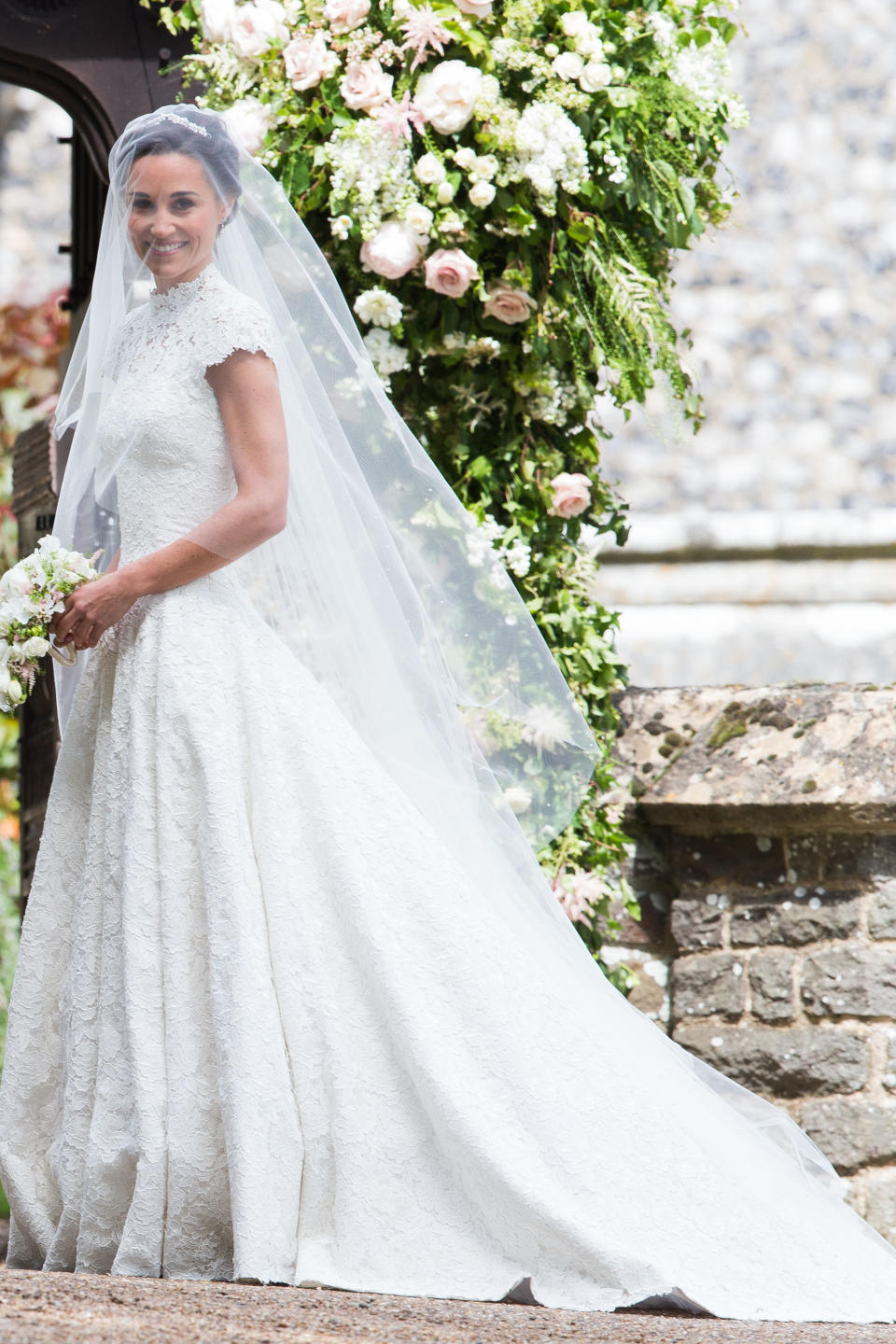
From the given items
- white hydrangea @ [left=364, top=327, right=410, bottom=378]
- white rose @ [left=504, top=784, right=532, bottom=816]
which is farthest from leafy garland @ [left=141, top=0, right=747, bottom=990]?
white rose @ [left=504, top=784, right=532, bottom=816]

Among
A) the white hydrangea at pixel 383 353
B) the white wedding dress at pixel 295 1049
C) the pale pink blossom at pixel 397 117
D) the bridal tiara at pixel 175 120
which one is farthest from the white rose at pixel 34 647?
the pale pink blossom at pixel 397 117

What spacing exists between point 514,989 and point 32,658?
1.02 metres

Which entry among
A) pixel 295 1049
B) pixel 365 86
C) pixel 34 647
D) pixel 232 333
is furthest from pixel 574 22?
pixel 295 1049

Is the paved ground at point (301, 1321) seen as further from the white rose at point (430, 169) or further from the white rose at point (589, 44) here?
the white rose at point (589, 44)

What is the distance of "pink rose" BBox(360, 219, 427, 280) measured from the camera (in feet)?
12.4

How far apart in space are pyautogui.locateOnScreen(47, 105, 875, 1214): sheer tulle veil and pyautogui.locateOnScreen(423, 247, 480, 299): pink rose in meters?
0.74

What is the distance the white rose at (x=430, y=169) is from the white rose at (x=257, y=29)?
0.50 m

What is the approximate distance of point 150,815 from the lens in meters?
2.65

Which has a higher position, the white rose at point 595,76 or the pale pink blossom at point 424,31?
the pale pink blossom at point 424,31

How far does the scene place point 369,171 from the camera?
12.3ft

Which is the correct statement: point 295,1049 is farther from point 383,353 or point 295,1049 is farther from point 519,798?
point 383,353

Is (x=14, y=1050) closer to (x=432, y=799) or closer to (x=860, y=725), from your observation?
(x=432, y=799)

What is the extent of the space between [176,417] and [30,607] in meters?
0.42

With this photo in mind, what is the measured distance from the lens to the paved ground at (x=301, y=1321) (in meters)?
1.67
